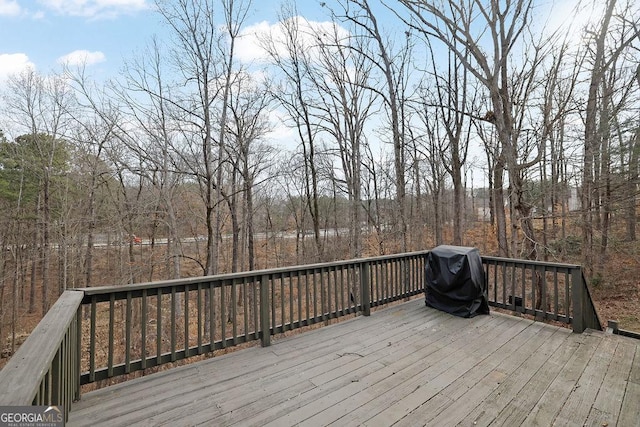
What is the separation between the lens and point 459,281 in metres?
3.87

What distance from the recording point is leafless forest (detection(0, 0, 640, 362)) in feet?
19.4

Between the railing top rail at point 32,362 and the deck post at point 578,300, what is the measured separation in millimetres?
4480

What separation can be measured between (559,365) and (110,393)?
3.74 m

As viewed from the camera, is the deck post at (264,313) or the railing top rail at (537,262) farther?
the railing top rail at (537,262)

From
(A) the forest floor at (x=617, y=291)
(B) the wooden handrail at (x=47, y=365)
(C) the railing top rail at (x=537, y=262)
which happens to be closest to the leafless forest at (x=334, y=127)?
(A) the forest floor at (x=617, y=291)

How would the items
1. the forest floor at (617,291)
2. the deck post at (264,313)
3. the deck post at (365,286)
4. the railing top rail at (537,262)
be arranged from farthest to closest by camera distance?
the forest floor at (617,291), the deck post at (365,286), the railing top rail at (537,262), the deck post at (264,313)

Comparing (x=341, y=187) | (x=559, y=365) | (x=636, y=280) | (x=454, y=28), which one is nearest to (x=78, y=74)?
(x=341, y=187)

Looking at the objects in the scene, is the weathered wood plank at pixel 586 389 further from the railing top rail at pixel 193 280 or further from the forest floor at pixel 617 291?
the forest floor at pixel 617 291

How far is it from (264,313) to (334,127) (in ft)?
23.9

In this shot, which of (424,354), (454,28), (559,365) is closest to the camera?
(559,365)

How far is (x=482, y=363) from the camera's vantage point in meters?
2.63

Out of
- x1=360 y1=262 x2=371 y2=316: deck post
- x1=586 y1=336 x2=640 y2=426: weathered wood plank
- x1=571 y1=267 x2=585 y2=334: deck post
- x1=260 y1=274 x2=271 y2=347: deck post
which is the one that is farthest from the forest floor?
x1=260 y1=274 x2=271 y2=347: deck post

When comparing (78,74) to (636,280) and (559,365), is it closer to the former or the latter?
(559,365)

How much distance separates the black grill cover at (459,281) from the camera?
379 centimetres
